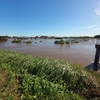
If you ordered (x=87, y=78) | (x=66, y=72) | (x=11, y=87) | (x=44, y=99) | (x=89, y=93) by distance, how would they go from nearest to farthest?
1. (x=44, y=99)
2. (x=11, y=87)
3. (x=89, y=93)
4. (x=87, y=78)
5. (x=66, y=72)

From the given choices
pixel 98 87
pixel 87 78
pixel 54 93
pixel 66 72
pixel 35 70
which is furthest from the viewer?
pixel 35 70

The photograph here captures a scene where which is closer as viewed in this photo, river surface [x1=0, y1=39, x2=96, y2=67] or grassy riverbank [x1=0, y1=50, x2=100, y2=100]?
grassy riverbank [x1=0, y1=50, x2=100, y2=100]

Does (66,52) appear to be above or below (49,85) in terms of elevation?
below

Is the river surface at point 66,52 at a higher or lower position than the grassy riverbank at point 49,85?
lower

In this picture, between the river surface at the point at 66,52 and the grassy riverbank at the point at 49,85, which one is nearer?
the grassy riverbank at the point at 49,85

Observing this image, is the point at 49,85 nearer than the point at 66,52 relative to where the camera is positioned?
Yes

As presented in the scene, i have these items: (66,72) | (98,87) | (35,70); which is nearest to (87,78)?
(98,87)

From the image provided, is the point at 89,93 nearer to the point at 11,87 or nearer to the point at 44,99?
the point at 44,99

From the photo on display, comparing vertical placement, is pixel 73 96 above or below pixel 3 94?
below

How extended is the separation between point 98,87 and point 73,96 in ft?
4.06

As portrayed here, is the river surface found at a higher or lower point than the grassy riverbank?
lower

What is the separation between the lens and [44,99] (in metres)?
2.43

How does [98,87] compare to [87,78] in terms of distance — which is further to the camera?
[87,78]

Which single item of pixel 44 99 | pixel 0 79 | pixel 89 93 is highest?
pixel 0 79
